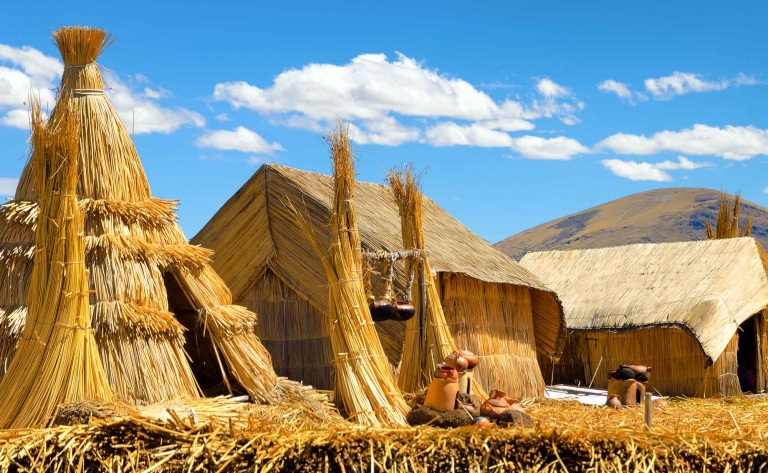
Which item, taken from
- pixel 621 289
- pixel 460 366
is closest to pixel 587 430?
pixel 460 366

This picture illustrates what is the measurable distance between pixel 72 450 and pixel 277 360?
5.05m

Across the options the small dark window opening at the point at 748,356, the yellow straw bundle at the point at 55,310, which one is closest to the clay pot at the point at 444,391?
the yellow straw bundle at the point at 55,310

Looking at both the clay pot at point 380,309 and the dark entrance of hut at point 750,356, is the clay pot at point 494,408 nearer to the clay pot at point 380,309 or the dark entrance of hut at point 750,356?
the clay pot at point 380,309

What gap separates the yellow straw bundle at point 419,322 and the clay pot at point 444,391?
149cm

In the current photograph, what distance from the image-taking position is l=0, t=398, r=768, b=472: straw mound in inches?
235

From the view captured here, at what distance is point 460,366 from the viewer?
8.64m

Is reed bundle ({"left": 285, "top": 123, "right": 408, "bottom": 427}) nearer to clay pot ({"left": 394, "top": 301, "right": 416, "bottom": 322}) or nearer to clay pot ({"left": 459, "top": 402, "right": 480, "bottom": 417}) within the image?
clay pot ({"left": 459, "top": 402, "right": 480, "bottom": 417})

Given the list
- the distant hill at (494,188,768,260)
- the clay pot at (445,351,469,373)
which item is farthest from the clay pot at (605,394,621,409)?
the distant hill at (494,188,768,260)

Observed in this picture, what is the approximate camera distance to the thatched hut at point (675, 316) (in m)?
14.3

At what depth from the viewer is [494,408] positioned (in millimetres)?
8094

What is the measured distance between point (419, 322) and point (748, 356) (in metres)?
8.76

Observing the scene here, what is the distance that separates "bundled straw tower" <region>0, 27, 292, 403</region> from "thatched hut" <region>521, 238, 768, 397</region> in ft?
25.3

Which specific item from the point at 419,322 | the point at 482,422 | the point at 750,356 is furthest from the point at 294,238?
the point at 750,356

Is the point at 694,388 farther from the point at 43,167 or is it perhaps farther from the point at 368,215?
the point at 43,167
